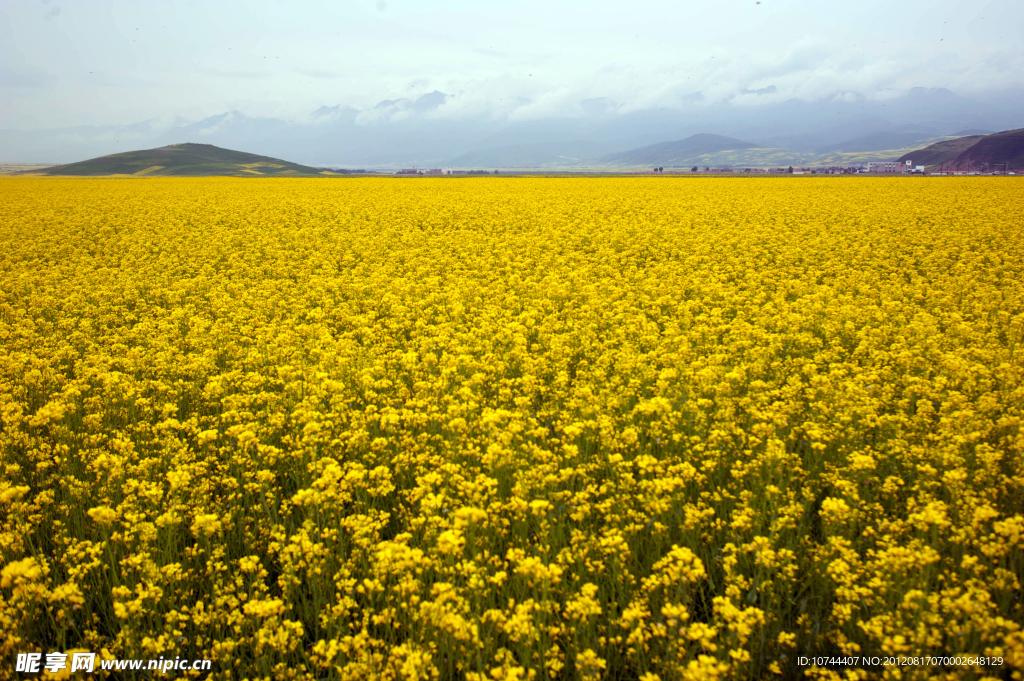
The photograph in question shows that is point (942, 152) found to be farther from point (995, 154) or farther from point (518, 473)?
point (518, 473)

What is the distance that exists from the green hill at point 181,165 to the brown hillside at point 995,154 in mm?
155114

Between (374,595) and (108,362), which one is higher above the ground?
(108,362)

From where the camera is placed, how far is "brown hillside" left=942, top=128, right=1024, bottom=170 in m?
124

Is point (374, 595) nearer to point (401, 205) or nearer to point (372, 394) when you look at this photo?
point (372, 394)

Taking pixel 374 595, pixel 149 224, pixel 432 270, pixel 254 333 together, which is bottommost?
pixel 374 595

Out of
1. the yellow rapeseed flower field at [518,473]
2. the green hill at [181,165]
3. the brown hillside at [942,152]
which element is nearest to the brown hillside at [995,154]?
the brown hillside at [942,152]

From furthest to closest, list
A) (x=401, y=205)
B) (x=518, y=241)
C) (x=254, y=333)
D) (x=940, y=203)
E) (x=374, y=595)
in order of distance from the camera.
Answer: (x=401, y=205)
(x=940, y=203)
(x=518, y=241)
(x=254, y=333)
(x=374, y=595)

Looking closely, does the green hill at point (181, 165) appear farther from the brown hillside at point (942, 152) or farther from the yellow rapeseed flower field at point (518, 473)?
the brown hillside at point (942, 152)

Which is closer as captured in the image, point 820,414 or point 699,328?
point 820,414

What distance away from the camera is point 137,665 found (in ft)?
11.4

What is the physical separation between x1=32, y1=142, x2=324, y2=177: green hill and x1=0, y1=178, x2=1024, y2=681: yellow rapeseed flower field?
105 metres

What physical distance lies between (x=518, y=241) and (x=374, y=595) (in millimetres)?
13897

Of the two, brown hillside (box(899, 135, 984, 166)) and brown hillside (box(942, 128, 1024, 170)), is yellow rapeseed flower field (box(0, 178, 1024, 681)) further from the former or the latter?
brown hillside (box(899, 135, 984, 166))

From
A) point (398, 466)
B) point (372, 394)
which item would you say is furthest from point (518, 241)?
point (398, 466)
